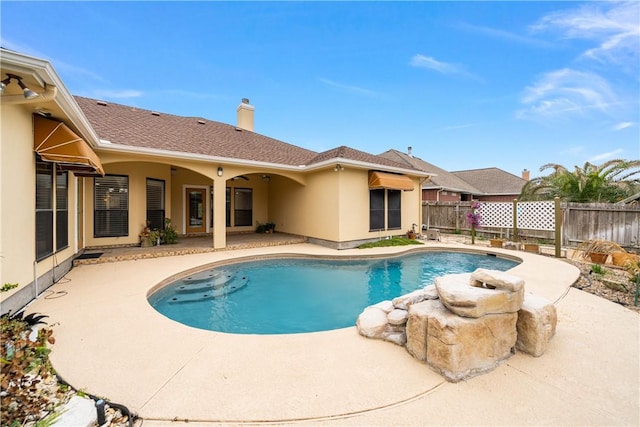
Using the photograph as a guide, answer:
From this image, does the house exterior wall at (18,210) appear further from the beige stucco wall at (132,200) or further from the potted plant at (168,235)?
the potted plant at (168,235)

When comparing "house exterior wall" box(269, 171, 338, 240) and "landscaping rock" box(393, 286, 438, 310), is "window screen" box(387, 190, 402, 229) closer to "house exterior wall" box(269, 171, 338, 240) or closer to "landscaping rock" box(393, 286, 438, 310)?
"house exterior wall" box(269, 171, 338, 240)

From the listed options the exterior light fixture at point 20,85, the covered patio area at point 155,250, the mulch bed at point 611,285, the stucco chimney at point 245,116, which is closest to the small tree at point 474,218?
the mulch bed at point 611,285

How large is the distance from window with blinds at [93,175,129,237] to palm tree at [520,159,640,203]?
21.8 meters

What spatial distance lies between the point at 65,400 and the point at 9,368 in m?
0.82

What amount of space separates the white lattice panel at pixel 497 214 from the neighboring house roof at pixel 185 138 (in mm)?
4067

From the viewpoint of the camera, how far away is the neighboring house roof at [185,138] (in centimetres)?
1035

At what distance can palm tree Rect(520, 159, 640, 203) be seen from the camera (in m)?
13.4

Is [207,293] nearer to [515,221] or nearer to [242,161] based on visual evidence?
[242,161]

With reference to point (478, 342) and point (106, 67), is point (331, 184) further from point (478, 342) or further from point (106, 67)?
point (106, 67)

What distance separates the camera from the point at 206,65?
16.6 metres

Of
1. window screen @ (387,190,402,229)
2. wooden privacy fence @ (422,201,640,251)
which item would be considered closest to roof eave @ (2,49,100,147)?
window screen @ (387,190,402,229)

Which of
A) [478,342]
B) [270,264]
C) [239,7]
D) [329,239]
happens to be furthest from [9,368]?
[239,7]

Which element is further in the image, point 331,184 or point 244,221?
point 244,221

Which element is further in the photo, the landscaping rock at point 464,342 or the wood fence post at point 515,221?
the wood fence post at point 515,221
